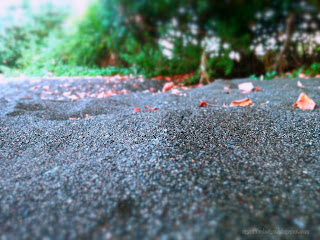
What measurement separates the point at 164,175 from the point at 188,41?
10.4 feet

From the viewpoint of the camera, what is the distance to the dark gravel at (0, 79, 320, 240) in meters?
0.50

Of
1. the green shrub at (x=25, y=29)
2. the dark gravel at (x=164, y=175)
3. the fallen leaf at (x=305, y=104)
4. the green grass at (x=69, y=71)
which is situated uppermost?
the green shrub at (x=25, y=29)

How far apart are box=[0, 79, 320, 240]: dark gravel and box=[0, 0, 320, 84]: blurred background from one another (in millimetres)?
1639

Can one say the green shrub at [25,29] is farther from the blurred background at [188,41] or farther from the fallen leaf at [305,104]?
the fallen leaf at [305,104]

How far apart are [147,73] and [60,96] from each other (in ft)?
5.25

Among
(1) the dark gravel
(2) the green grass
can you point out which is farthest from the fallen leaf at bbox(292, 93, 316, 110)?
(2) the green grass

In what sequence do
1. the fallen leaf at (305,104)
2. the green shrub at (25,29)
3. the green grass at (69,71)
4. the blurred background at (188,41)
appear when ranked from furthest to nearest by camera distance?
1. the green shrub at (25,29)
2. the green grass at (69,71)
3. the blurred background at (188,41)
4. the fallen leaf at (305,104)

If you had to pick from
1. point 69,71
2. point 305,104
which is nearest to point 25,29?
point 69,71

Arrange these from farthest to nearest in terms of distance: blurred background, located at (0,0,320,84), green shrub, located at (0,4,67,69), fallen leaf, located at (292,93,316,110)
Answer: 1. green shrub, located at (0,4,67,69)
2. blurred background, located at (0,0,320,84)
3. fallen leaf, located at (292,93,316,110)

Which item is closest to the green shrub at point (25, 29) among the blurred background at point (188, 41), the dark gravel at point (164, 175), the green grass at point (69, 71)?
the blurred background at point (188, 41)

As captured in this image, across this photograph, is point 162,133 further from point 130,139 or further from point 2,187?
point 2,187

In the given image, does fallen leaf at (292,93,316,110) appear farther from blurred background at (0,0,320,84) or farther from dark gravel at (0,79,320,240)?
blurred background at (0,0,320,84)

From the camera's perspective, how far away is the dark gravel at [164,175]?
0.50 meters

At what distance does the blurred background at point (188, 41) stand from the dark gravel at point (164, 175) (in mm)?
1639
